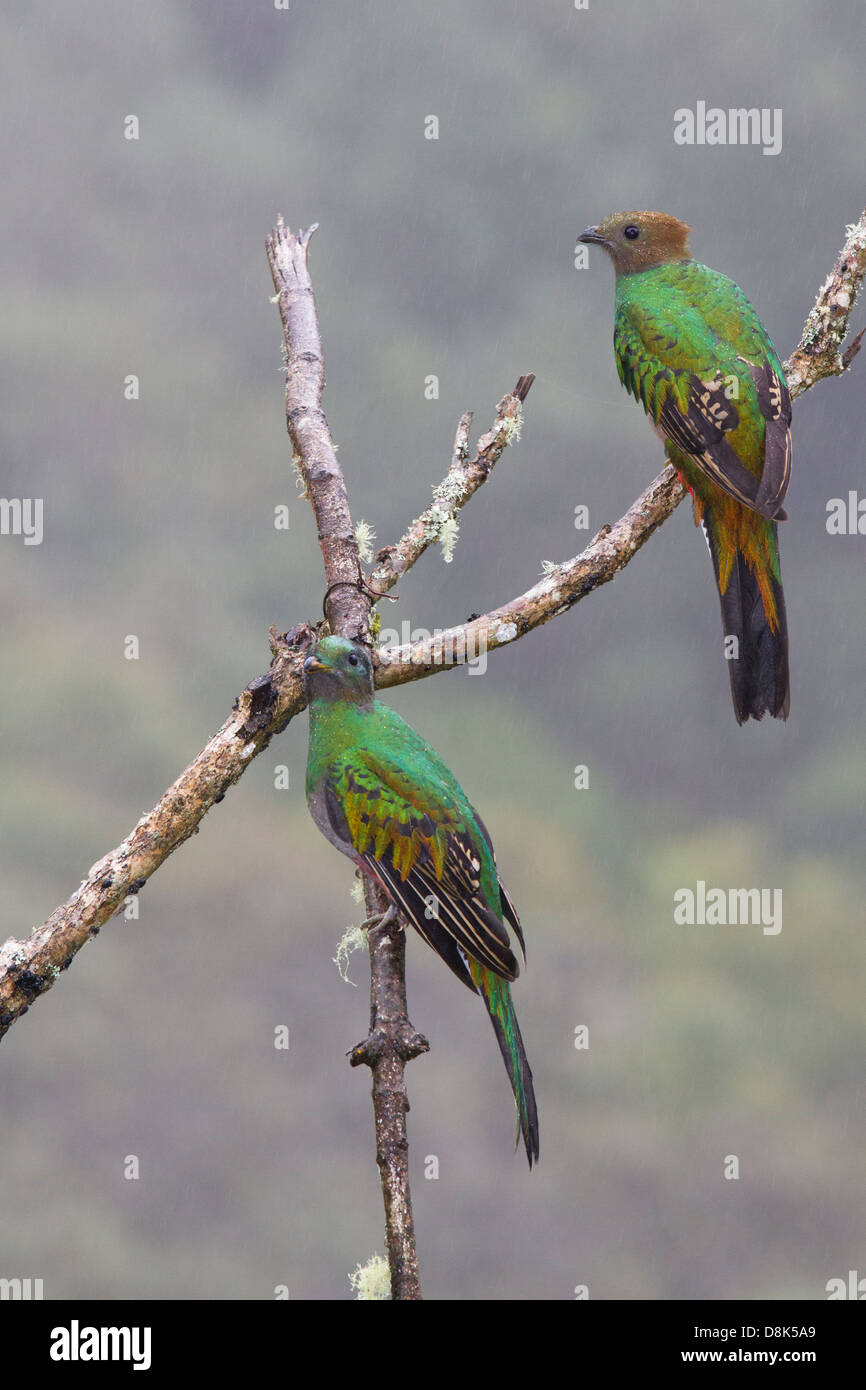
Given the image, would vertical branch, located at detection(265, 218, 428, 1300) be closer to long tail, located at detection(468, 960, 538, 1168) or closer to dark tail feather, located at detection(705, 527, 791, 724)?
long tail, located at detection(468, 960, 538, 1168)

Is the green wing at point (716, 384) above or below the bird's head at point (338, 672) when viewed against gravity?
above

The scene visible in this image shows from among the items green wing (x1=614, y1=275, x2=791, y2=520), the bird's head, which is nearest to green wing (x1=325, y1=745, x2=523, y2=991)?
the bird's head

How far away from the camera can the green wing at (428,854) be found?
3.82 meters

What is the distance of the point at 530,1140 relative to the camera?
3.67 metres

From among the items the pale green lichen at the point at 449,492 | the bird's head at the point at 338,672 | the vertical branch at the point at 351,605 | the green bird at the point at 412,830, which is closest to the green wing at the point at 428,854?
the green bird at the point at 412,830

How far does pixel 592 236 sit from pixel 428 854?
2.93 metres

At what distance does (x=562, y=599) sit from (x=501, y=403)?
1046 mm

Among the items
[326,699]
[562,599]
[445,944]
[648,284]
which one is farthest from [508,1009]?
[648,284]

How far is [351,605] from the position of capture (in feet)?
16.3

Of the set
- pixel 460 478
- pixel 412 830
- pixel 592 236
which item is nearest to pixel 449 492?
pixel 460 478

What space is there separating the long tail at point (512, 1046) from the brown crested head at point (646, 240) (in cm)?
306

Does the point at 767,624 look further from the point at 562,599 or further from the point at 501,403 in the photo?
the point at 501,403

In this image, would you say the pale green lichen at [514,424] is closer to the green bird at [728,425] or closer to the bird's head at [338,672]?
the green bird at [728,425]

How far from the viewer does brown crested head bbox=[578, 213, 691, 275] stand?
524 centimetres
